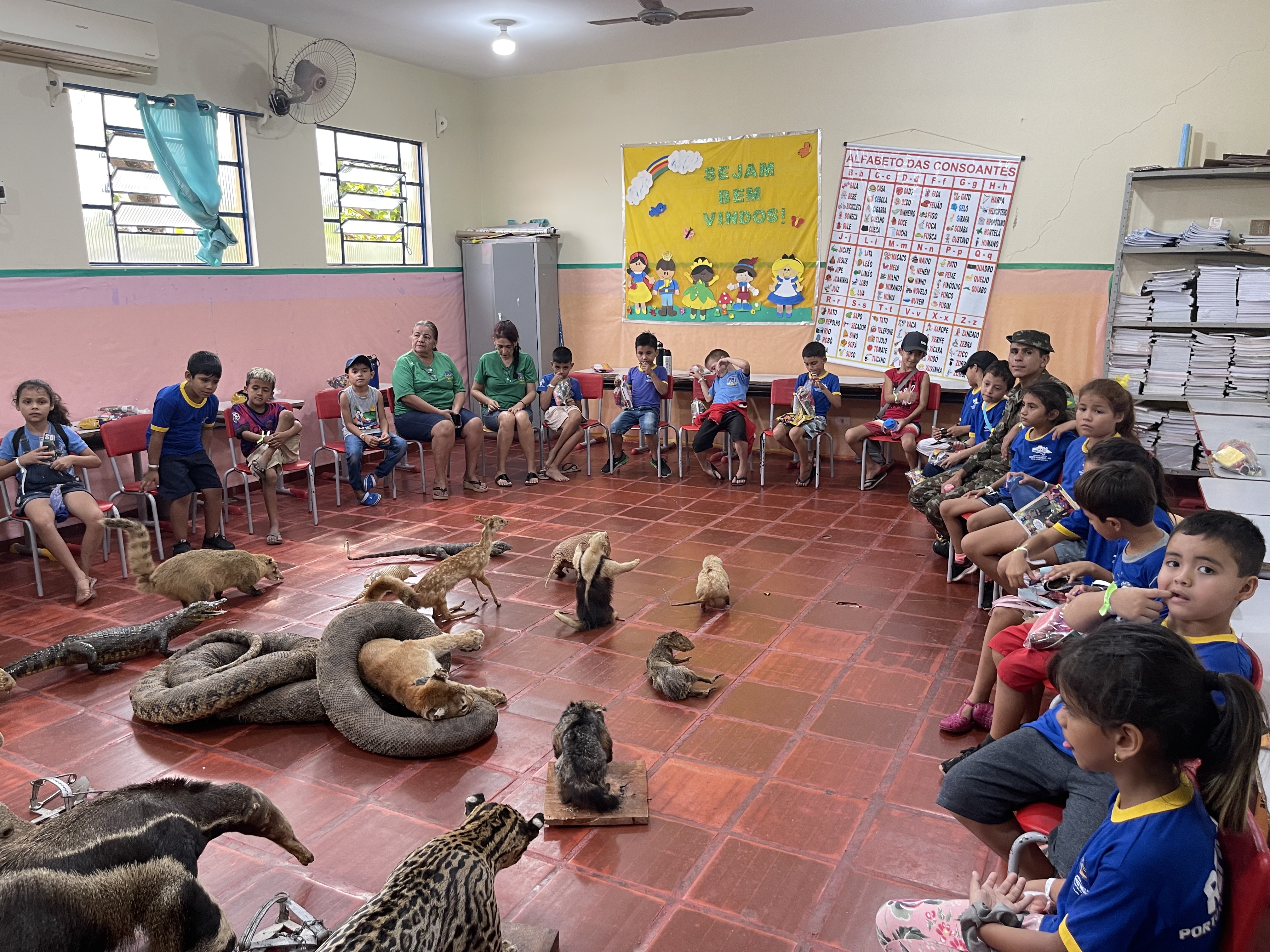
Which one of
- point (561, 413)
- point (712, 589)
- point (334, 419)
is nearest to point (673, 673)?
point (712, 589)

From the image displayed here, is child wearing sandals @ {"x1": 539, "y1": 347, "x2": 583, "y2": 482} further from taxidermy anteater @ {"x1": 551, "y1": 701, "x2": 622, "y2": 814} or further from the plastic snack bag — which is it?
the plastic snack bag

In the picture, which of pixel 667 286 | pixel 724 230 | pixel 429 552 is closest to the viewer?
pixel 429 552

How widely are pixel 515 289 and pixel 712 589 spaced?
19.0 feet

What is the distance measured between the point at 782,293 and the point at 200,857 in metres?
7.13

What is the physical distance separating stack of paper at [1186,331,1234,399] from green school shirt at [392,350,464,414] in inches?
233

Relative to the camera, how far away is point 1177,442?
6.72 meters

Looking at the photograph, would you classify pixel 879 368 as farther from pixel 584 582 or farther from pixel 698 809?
pixel 698 809

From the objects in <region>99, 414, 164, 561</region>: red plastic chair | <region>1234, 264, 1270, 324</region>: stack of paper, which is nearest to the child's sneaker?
<region>1234, 264, 1270, 324</region>: stack of paper

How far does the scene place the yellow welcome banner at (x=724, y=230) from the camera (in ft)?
27.3

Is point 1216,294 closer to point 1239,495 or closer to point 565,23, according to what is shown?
point 1239,495

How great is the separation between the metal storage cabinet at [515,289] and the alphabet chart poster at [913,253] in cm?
296

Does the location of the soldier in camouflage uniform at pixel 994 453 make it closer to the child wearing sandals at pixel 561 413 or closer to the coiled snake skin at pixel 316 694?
the coiled snake skin at pixel 316 694

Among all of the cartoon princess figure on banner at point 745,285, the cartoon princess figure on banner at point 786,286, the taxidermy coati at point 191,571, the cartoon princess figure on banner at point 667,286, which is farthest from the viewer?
the cartoon princess figure on banner at point 667,286

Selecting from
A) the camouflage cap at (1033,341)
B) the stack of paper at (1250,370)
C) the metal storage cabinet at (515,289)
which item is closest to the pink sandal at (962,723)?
the camouflage cap at (1033,341)
